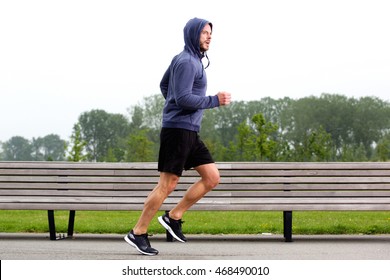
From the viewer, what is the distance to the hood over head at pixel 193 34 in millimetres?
6367

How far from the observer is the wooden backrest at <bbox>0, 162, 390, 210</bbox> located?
806cm

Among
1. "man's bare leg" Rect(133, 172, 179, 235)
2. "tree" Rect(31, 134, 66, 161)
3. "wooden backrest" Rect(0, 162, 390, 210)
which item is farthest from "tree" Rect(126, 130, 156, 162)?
"tree" Rect(31, 134, 66, 161)

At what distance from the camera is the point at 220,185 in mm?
8273

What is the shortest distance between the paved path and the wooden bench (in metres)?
0.40

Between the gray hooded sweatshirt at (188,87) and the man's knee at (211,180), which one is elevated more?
the gray hooded sweatshirt at (188,87)

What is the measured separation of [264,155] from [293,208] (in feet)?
91.1

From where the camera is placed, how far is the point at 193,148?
645cm

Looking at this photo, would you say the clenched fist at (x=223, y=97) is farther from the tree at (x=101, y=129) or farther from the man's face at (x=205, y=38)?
the tree at (x=101, y=129)

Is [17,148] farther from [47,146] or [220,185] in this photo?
[220,185]

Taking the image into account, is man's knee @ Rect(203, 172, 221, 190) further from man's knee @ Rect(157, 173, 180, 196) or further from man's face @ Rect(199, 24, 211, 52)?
man's face @ Rect(199, 24, 211, 52)

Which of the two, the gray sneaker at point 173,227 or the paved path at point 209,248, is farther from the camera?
the gray sneaker at point 173,227

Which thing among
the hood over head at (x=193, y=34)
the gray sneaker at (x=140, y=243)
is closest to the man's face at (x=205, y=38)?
the hood over head at (x=193, y=34)

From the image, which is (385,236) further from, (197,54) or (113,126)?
(113,126)

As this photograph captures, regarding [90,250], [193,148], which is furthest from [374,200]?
[90,250]
